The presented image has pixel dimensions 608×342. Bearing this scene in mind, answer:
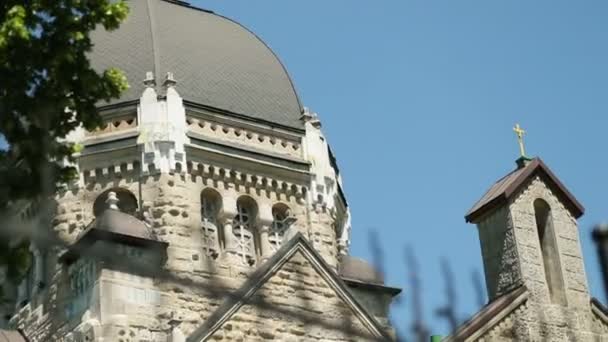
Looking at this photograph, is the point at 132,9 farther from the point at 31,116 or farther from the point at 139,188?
the point at 31,116

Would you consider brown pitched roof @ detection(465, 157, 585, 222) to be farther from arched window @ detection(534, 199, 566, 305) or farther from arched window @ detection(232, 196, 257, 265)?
arched window @ detection(232, 196, 257, 265)

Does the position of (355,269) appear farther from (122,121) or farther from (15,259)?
(15,259)

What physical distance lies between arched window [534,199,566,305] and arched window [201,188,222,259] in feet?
25.1

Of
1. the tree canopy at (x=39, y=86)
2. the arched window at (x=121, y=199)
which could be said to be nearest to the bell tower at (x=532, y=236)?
the tree canopy at (x=39, y=86)

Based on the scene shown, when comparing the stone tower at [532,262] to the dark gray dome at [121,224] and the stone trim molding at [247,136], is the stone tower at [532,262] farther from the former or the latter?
the stone trim molding at [247,136]

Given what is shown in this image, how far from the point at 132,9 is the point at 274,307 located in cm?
2713

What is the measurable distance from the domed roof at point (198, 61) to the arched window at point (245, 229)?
7.82 feet

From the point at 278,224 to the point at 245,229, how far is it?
3.07 feet

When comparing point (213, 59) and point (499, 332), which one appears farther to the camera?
point (213, 59)

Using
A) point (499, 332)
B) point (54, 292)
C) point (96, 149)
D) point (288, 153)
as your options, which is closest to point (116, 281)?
point (54, 292)

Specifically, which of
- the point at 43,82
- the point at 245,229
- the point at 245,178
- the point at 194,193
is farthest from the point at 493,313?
the point at 245,178

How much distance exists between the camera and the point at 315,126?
93.2ft

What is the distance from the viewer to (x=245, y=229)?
85.7ft

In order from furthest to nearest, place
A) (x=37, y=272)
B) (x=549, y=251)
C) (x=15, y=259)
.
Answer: (x=37, y=272) → (x=549, y=251) → (x=15, y=259)
